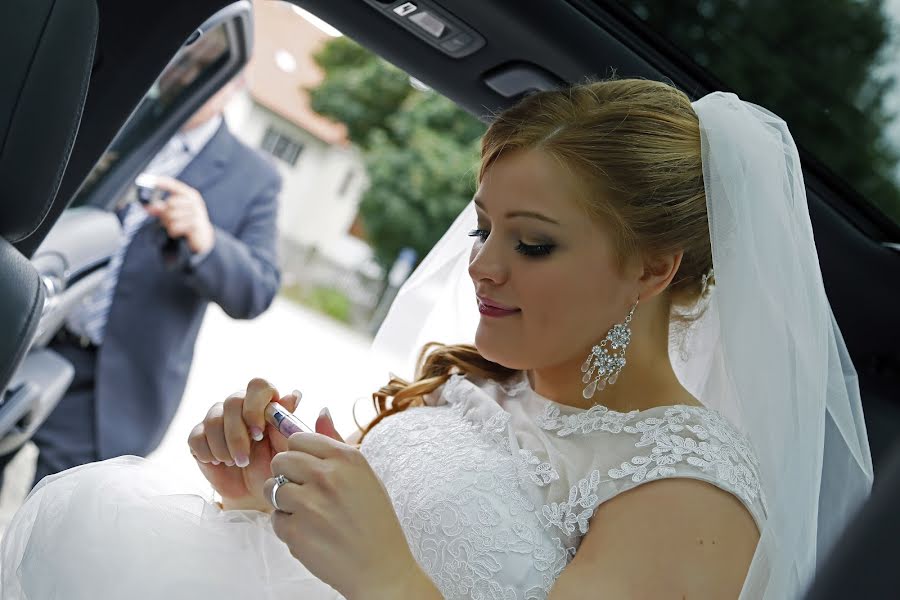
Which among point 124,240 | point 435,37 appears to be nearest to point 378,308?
point 124,240

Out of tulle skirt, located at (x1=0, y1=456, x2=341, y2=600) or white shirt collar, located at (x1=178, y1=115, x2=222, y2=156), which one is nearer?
tulle skirt, located at (x1=0, y1=456, x2=341, y2=600)

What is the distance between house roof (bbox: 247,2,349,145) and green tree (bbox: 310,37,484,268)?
355 millimetres

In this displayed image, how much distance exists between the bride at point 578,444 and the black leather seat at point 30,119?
321 millimetres

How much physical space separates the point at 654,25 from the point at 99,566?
5.39 ft

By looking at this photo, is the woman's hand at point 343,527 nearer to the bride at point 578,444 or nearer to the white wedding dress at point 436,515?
the bride at point 578,444

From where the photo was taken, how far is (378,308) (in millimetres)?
18875

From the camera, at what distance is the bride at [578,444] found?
1412 mm

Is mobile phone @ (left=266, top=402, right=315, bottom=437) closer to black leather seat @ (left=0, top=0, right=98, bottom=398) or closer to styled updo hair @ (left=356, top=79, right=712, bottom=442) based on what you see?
black leather seat @ (left=0, top=0, right=98, bottom=398)

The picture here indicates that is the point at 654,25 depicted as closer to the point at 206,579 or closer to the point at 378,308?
the point at 206,579

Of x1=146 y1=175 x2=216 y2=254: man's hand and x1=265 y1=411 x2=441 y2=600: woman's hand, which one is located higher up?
x1=265 y1=411 x2=441 y2=600: woman's hand

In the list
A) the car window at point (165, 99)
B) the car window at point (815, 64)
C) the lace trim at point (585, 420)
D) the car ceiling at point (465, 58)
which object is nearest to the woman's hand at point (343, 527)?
the lace trim at point (585, 420)

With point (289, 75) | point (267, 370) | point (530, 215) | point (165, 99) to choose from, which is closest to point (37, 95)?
point (530, 215)

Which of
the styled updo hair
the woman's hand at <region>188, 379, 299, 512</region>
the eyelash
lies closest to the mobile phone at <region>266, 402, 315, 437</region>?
the woman's hand at <region>188, 379, 299, 512</region>

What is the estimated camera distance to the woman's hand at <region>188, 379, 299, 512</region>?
1.58 m
